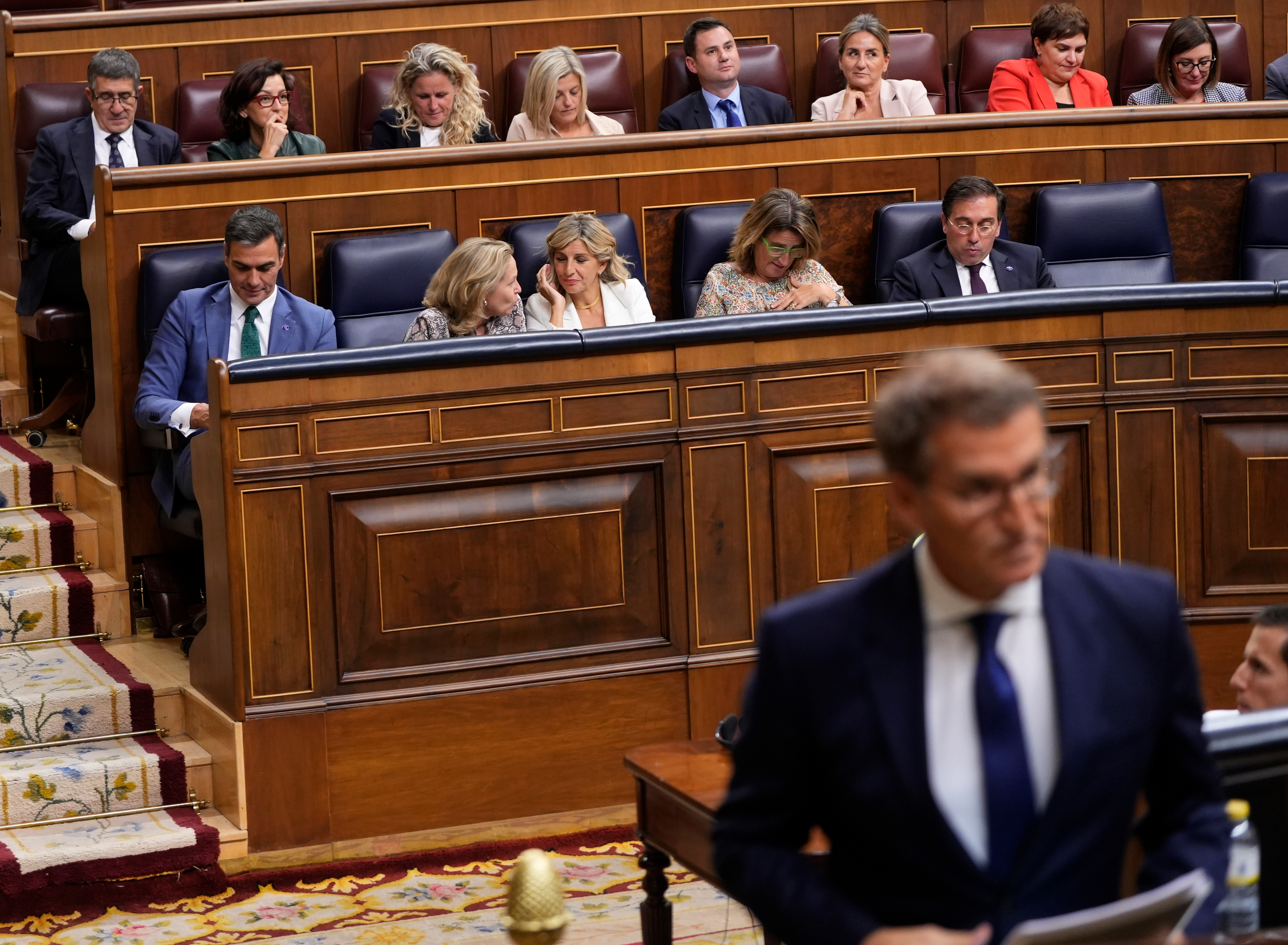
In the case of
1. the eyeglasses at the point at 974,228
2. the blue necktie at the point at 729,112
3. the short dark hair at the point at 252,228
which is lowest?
the eyeglasses at the point at 974,228

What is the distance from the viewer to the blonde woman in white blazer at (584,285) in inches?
135

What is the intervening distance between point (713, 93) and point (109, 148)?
1.45 m

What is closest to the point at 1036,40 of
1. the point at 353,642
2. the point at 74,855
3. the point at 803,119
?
the point at 803,119

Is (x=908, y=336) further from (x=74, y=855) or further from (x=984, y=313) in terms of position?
(x=74, y=855)

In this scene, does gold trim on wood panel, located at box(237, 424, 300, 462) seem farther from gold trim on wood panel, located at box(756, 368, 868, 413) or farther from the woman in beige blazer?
the woman in beige blazer

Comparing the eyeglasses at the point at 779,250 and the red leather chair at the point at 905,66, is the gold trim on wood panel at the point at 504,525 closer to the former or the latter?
the eyeglasses at the point at 779,250

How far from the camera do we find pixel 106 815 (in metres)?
2.98

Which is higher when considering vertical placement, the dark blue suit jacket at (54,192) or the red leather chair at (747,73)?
the red leather chair at (747,73)

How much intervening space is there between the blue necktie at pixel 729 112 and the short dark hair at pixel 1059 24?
31.4 inches

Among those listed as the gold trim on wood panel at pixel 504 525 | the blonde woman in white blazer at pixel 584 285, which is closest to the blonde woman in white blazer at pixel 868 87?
the blonde woman in white blazer at pixel 584 285

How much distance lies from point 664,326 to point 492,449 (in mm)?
359

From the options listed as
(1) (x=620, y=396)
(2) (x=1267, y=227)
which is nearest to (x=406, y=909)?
(1) (x=620, y=396)

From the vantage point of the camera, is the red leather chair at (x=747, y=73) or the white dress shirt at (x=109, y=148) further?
the red leather chair at (x=747, y=73)

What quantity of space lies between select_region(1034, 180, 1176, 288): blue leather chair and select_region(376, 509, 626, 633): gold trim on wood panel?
4.41 ft
